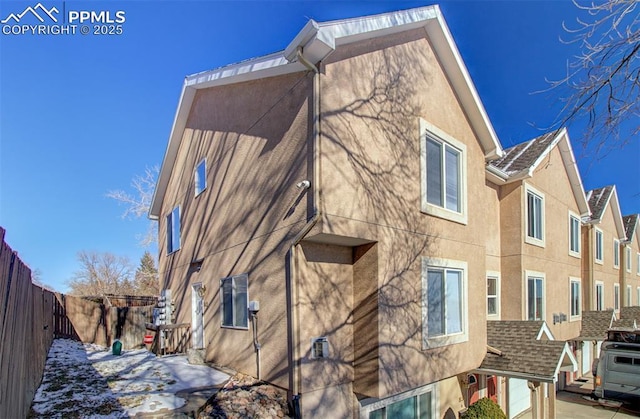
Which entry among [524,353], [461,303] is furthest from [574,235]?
[461,303]

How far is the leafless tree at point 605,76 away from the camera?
11.3ft

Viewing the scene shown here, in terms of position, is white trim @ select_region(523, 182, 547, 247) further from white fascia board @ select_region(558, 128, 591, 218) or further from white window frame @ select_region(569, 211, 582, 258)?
white window frame @ select_region(569, 211, 582, 258)

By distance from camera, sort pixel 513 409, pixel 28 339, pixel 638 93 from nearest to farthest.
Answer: pixel 638 93, pixel 28 339, pixel 513 409

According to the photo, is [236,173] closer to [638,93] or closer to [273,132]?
[273,132]

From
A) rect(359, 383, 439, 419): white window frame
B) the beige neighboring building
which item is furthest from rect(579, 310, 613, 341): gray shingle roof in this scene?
rect(359, 383, 439, 419): white window frame

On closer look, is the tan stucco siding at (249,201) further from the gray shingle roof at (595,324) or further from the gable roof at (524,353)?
the gray shingle roof at (595,324)

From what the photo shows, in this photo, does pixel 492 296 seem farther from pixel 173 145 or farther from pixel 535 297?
pixel 173 145

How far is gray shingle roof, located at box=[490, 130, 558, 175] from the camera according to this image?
40.1 feet

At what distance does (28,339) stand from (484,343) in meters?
10.1

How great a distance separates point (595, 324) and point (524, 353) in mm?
10771

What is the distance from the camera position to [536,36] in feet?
15.3

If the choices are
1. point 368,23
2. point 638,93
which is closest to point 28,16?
point 368,23

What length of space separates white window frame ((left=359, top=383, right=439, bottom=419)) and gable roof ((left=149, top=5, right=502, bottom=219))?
6.36 m

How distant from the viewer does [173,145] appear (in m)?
13.5
